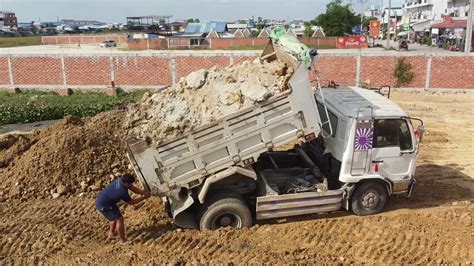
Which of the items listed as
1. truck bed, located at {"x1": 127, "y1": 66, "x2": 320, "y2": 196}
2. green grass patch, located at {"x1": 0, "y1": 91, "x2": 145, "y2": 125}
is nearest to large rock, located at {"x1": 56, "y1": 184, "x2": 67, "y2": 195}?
truck bed, located at {"x1": 127, "y1": 66, "x2": 320, "y2": 196}

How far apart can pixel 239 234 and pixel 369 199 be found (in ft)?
8.58

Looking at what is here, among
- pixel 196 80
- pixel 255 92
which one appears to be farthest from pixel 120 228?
pixel 255 92

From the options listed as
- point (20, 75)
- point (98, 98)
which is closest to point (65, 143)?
point (98, 98)

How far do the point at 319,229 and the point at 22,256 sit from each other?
5028 mm

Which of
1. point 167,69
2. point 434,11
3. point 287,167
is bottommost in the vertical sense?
point 287,167

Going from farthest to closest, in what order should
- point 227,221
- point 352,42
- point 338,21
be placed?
point 338,21 → point 352,42 → point 227,221

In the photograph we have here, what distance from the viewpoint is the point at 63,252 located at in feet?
23.5

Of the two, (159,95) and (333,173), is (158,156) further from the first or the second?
(333,173)

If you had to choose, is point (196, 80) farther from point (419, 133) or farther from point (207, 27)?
point (207, 27)

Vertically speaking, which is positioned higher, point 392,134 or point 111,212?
point 392,134

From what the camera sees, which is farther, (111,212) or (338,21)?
(338,21)

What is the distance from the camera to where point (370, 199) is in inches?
332

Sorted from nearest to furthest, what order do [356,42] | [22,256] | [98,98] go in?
[22,256] < [98,98] < [356,42]

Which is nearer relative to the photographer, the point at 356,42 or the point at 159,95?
the point at 159,95
